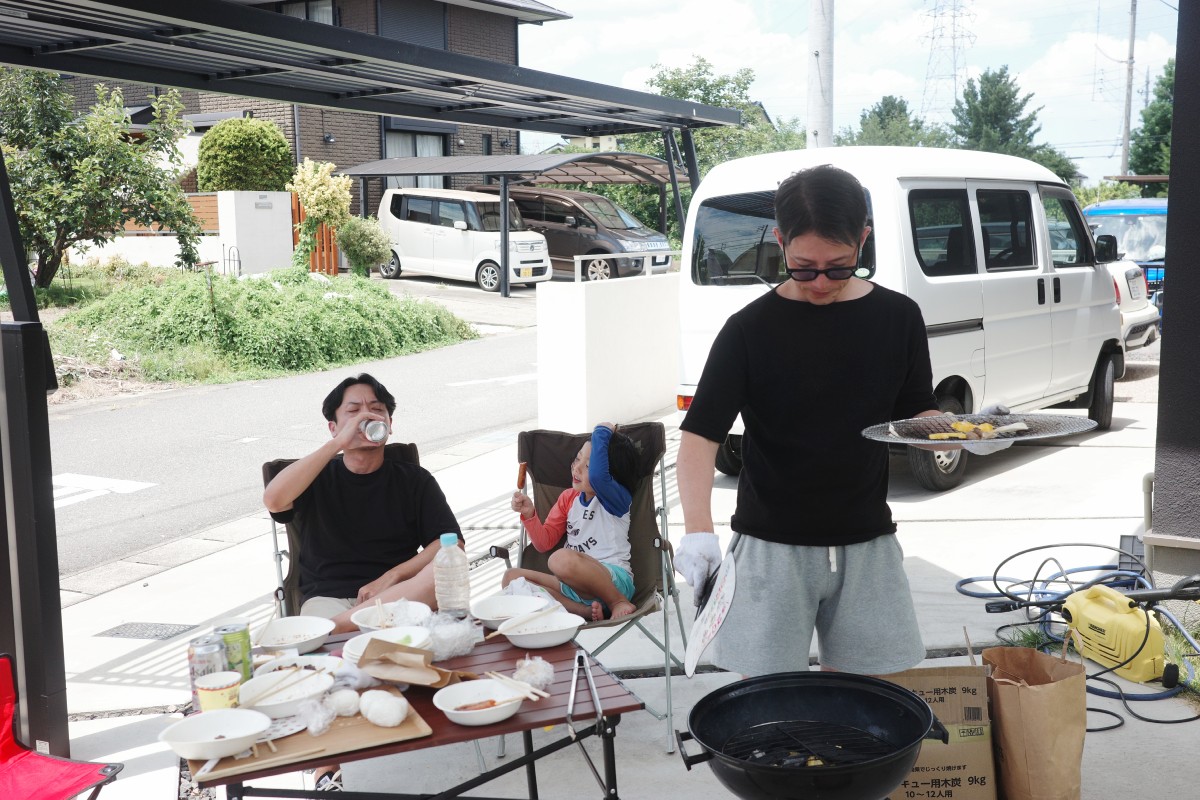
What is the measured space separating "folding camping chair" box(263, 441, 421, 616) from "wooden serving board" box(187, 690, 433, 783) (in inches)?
57.1

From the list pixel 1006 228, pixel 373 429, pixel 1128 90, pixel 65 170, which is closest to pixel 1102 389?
pixel 1006 228

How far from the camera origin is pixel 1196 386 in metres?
4.39

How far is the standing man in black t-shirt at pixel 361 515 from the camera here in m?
3.83

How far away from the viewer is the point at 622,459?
4285 mm

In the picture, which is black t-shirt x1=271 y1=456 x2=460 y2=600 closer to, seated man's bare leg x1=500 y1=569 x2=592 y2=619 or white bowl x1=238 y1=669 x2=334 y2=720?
seated man's bare leg x1=500 y1=569 x2=592 y2=619

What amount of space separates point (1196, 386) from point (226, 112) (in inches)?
939

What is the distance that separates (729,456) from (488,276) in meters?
13.8

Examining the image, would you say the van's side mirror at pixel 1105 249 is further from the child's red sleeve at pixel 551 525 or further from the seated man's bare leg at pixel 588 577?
the seated man's bare leg at pixel 588 577

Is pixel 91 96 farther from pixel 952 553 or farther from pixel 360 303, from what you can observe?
pixel 952 553

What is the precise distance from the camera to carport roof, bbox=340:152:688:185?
1867cm

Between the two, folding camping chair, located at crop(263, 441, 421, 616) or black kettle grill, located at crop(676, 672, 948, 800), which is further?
folding camping chair, located at crop(263, 441, 421, 616)

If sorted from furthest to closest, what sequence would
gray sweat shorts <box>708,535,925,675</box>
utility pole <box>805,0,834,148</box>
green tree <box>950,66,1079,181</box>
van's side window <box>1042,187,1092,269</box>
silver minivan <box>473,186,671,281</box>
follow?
green tree <box>950,66,1079,181</box>, silver minivan <box>473,186,671,281</box>, utility pole <box>805,0,834,148</box>, van's side window <box>1042,187,1092,269</box>, gray sweat shorts <box>708,535,925,675</box>

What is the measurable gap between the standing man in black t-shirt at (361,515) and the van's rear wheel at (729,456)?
3615 mm

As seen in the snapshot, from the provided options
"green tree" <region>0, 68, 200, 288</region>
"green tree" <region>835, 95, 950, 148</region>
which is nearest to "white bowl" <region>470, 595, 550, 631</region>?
"green tree" <region>0, 68, 200, 288</region>
